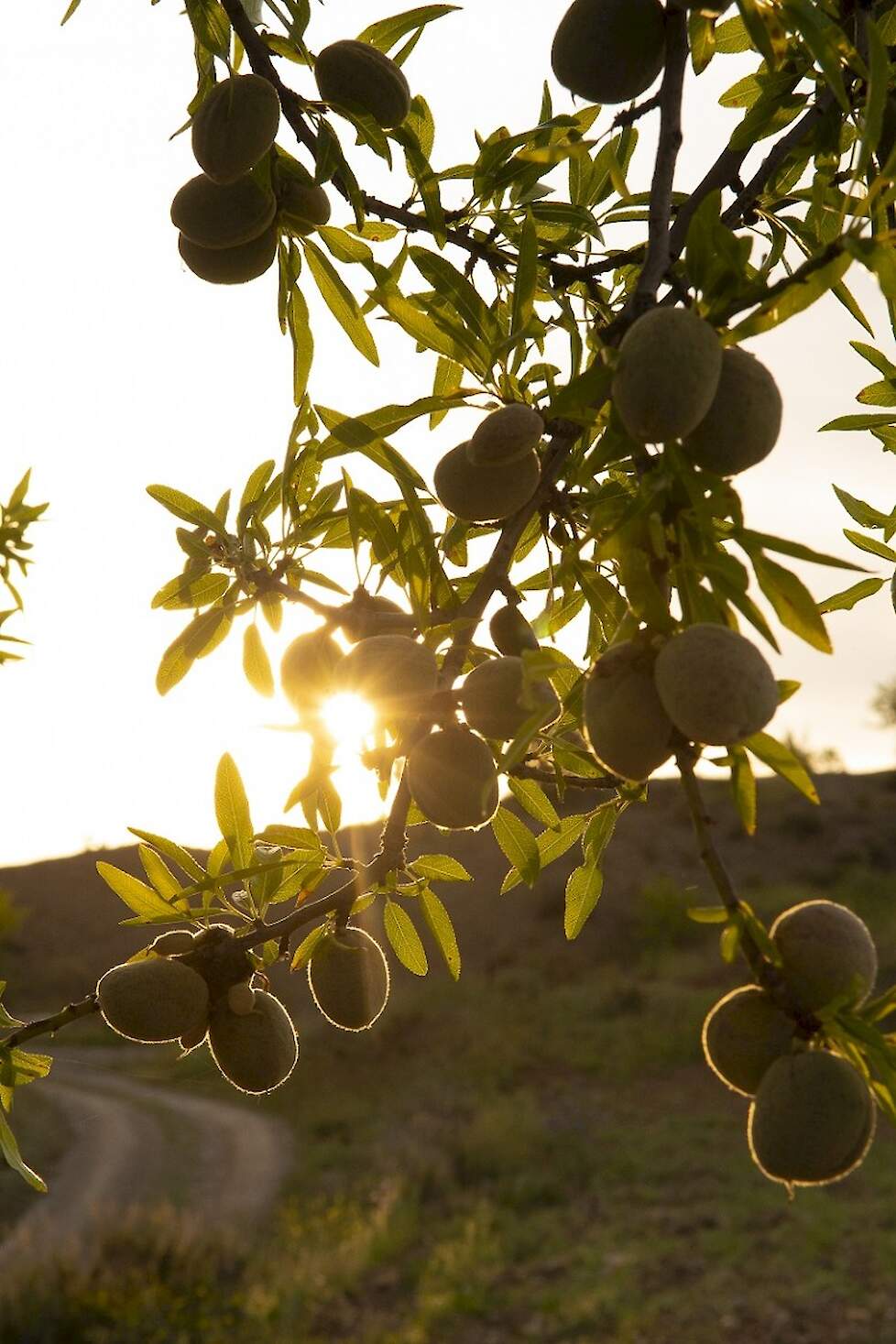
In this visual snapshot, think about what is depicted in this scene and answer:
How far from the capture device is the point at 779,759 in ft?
3.01

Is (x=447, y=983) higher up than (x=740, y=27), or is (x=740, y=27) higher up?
(x=740, y=27)

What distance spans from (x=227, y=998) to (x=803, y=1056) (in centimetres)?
59

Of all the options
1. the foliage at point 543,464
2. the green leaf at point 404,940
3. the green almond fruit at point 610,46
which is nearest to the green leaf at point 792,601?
the foliage at point 543,464

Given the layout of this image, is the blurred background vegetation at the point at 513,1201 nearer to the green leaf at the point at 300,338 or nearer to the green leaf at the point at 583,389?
the green leaf at the point at 300,338

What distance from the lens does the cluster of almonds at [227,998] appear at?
111cm

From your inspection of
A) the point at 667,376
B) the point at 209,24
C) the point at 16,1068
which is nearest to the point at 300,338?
the point at 209,24

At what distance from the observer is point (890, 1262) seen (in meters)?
7.29

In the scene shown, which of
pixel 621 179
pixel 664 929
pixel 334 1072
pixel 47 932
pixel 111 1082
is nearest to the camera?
pixel 621 179

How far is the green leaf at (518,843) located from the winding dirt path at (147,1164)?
677 cm

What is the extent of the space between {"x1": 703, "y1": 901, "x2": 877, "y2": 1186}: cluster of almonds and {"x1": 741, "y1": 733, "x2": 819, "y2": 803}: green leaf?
9cm

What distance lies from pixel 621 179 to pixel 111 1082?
55.2 feet

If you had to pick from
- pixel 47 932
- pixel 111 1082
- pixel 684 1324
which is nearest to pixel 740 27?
pixel 684 1324

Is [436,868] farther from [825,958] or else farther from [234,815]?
[825,958]

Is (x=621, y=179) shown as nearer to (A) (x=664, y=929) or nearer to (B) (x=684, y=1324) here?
(B) (x=684, y=1324)
